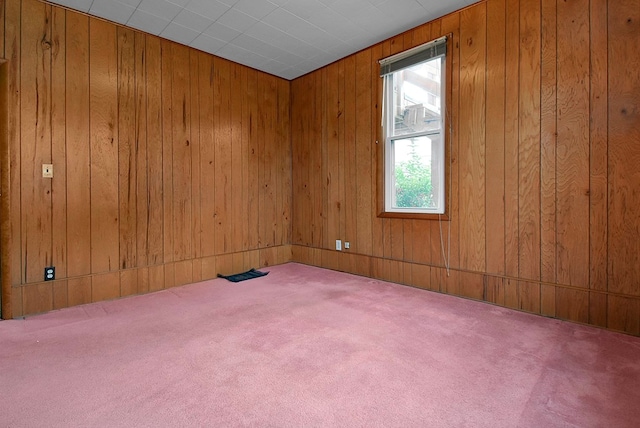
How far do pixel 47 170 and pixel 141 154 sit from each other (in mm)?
810

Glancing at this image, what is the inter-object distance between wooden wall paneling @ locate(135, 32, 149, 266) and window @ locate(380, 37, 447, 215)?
266 centimetres

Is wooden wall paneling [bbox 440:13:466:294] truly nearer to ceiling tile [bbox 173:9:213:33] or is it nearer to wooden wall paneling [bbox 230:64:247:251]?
ceiling tile [bbox 173:9:213:33]

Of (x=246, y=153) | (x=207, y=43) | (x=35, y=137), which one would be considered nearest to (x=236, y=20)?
(x=207, y=43)

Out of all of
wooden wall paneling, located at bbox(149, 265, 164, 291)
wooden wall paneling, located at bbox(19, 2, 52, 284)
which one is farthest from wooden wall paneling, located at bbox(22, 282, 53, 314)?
wooden wall paneling, located at bbox(149, 265, 164, 291)

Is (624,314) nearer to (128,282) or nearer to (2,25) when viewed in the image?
(128,282)

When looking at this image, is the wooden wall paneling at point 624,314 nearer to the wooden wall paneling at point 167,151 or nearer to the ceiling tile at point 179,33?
the wooden wall paneling at point 167,151

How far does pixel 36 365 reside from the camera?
6.23 ft

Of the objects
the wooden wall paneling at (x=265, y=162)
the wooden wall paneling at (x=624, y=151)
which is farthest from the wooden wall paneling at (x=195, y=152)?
the wooden wall paneling at (x=624, y=151)

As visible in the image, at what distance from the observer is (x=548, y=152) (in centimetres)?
263

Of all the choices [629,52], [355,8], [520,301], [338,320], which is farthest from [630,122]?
[338,320]

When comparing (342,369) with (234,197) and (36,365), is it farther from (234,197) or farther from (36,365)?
(234,197)

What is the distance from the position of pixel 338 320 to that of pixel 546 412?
1.45 meters

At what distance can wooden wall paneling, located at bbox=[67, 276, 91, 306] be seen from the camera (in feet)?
9.78

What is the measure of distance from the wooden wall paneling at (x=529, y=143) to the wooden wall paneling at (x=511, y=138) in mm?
31
